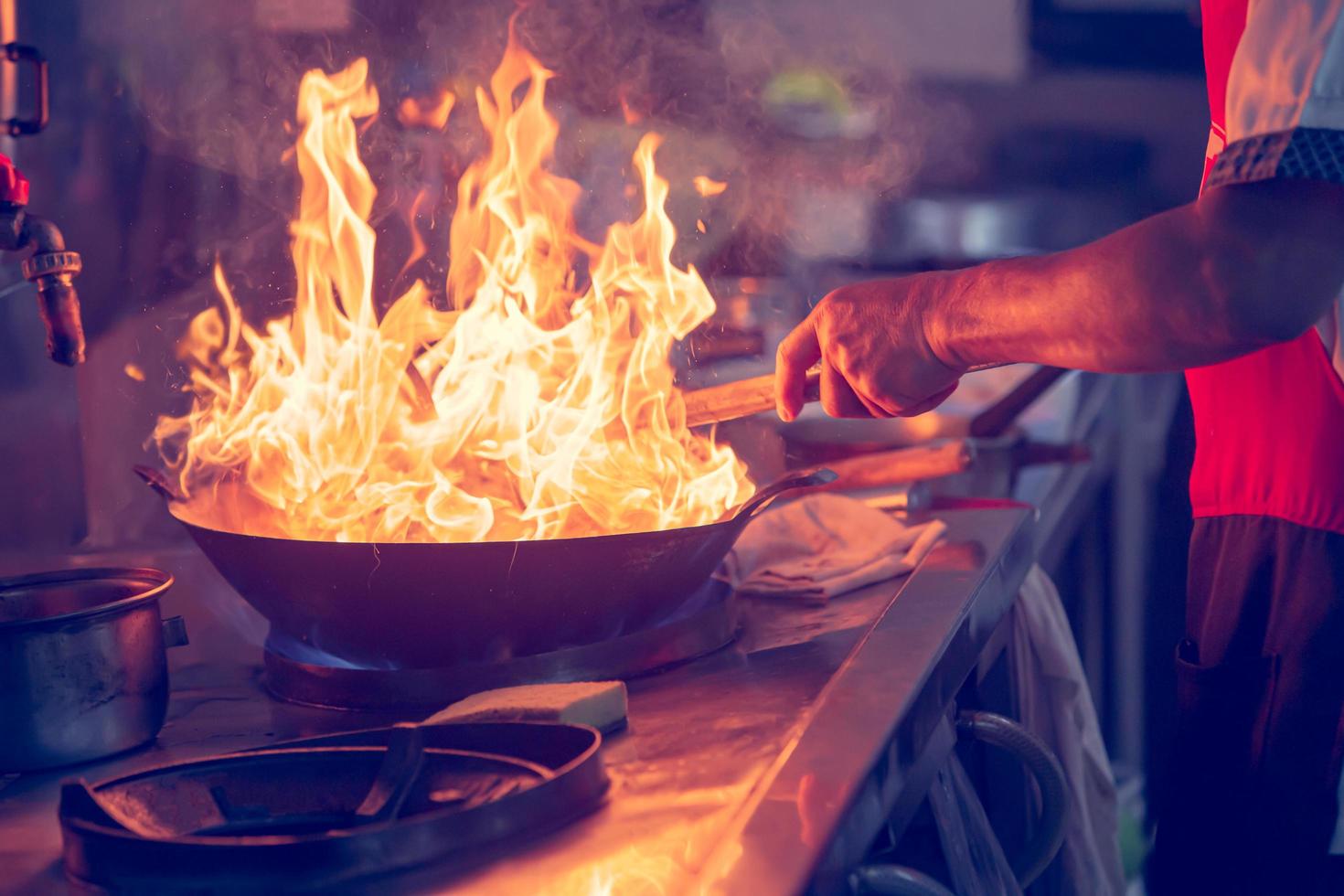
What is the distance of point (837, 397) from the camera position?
161 cm

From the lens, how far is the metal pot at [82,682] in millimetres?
1148

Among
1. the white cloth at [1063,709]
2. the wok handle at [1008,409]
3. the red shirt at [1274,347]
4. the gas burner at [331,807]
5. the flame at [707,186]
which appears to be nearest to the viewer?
the gas burner at [331,807]

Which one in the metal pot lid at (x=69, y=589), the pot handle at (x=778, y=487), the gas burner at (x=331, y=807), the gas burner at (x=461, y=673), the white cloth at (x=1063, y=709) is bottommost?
the white cloth at (x=1063, y=709)

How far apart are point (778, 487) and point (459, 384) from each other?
0.63 m

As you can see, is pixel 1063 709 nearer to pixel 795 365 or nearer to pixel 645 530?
pixel 795 365

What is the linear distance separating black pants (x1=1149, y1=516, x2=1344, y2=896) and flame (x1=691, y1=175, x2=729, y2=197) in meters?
2.23

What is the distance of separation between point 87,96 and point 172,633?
3.66ft

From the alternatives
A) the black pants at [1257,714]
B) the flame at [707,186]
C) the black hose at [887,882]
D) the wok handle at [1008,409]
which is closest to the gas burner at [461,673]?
the black hose at [887,882]

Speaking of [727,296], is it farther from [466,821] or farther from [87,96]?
[466,821]

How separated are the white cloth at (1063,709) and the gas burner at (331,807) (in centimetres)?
112

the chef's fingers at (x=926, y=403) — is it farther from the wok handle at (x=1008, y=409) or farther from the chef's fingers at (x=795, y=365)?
the wok handle at (x=1008, y=409)

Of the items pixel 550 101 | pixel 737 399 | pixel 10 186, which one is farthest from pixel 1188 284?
pixel 550 101

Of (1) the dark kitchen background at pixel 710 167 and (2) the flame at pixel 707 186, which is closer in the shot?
(1) the dark kitchen background at pixel 710 167

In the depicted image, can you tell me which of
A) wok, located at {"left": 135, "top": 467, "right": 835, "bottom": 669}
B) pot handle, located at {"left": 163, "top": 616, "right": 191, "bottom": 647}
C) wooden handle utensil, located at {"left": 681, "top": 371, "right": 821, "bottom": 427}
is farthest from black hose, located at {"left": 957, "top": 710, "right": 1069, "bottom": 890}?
pot handle, located at {"left": 163, "top": 616, "right": 191, "bottom": 647}
